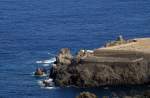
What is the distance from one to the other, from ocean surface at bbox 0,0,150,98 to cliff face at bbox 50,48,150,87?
1.93 meters

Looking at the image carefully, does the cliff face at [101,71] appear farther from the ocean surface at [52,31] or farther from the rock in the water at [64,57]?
the ocean surface at [52,31]

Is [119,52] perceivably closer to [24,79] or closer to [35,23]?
[24,79]

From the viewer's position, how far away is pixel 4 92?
395 feet

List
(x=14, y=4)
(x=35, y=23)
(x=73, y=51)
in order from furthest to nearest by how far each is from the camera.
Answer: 1. (x=14, y=4)
2. (x=35, y=23)
3. (x=73, y=51)

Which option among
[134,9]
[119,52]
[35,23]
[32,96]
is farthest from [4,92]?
[134,9]

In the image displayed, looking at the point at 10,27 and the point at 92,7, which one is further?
the point at 92,7

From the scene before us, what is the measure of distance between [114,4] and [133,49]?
59143 mm

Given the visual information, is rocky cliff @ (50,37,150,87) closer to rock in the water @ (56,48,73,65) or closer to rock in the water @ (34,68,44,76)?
rock in the water @ (56,48,73,65)

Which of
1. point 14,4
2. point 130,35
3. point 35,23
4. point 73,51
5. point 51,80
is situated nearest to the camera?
point 51,80

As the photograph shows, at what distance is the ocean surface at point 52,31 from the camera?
401 ft

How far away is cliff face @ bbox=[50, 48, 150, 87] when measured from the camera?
123m

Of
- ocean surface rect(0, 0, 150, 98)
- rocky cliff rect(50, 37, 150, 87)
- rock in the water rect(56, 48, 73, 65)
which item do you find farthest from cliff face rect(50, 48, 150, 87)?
ocean surface rect(0, 0, 150, 98)

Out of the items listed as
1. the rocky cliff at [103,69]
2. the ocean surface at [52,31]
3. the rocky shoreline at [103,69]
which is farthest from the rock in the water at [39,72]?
the rocky cliff at [103,69]

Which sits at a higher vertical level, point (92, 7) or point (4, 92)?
point (92, 7)
